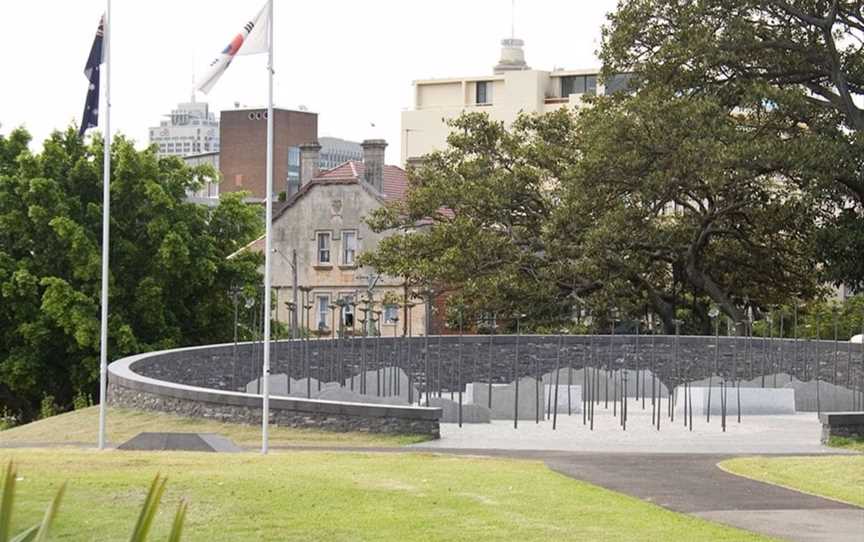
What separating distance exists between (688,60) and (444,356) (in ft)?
39.4

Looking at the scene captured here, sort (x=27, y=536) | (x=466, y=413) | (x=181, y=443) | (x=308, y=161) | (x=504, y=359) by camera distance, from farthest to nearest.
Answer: (x=308, y=161) → (x=504, y=359) → (x=466, y=413) → (x=181, y=443) → (x=27, y=536)

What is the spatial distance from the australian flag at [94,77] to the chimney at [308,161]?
5621 centimetres

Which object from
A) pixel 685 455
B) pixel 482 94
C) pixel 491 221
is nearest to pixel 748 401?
pixel 685 455

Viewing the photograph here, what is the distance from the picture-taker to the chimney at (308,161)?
86.4m

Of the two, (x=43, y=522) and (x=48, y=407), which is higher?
(x=43, y=522)

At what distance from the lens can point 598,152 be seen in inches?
2085

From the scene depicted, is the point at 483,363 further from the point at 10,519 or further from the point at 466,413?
the point at 10,519

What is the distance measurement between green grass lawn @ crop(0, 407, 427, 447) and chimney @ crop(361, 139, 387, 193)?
4457cm

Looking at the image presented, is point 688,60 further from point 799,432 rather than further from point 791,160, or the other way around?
point 799,432

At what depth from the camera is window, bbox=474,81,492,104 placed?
135125 mm

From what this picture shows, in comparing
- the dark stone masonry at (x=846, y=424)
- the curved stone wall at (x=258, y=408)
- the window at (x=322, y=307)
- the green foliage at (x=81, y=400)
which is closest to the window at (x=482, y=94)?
the window at (x=322, y=307)

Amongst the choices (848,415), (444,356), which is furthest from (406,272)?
(848,415)

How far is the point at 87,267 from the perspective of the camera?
60.1 meters

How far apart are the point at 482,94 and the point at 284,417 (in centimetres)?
10482
